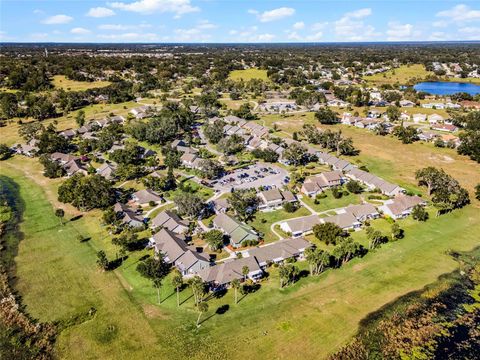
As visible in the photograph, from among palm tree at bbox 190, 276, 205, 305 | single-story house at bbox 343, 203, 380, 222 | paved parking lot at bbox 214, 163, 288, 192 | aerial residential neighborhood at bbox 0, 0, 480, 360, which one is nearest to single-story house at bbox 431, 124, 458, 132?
aerial residential neighborhood at bbox 0, 0, 480, 360

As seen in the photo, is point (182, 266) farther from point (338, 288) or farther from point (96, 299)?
point (338, 288)

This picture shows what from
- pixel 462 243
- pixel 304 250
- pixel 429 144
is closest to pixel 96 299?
pixel 304 250

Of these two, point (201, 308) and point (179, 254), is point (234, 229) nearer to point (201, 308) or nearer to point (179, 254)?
point (179, 254)

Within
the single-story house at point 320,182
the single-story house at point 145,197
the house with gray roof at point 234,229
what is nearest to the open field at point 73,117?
the single-story house at point 145,197

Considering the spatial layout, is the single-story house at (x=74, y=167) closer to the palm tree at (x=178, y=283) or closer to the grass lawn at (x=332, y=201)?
the palm tree at (x=178, y=283)

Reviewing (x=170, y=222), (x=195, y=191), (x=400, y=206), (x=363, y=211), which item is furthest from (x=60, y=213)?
(x=400, y=206)

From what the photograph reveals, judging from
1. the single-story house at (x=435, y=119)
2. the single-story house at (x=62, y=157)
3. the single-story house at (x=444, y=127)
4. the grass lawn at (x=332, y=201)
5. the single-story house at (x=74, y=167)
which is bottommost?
the grass lawn at (x=332, y=201)
